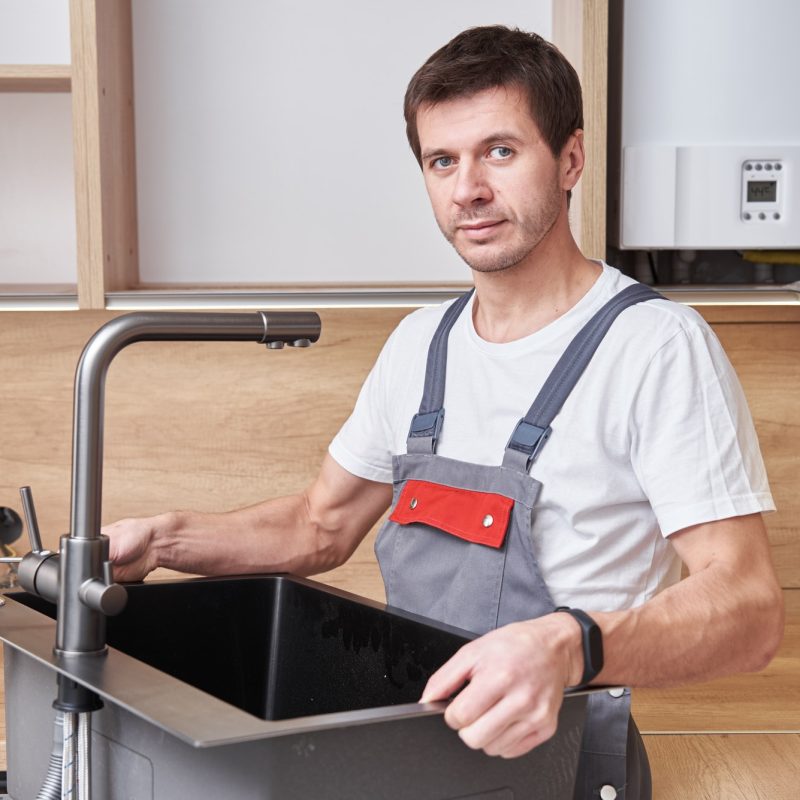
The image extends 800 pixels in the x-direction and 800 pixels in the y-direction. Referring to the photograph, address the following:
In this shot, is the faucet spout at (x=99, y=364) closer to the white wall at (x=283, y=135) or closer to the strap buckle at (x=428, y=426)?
the strap buckle at (x=428, y=426)

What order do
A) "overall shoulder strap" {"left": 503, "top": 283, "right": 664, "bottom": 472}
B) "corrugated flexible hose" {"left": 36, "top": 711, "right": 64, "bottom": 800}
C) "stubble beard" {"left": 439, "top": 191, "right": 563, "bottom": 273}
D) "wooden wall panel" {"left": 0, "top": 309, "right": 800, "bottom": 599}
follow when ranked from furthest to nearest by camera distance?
"wooden wall panel" {"left": 0, "top": 309, "right": 800, "bottom": 599} < "stubble beard" {"left": 439, "top": 191, "right": 563, "bottom": 273} < "overall shoulder strap" {"left": 503, "top": 283, "right": 664, "bottom": 472} < "corrugated flexible hose" {"left": 36, "top": 711, "right": 64, "bottom": 800}

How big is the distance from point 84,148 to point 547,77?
0.76 meters

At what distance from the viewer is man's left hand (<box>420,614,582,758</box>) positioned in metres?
0.63

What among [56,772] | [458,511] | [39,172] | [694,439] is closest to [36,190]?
[39,172]

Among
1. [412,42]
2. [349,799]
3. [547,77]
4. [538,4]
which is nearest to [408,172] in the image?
[412,42]

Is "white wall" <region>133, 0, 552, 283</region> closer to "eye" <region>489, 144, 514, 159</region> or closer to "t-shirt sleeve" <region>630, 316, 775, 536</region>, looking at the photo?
"eye" <region>489, 144, 514, 159</region>

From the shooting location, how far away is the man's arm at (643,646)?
641mm

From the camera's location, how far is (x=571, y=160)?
1.25m

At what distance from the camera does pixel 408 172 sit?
6.66ft

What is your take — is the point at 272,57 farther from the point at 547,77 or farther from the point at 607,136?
the point at 547,77

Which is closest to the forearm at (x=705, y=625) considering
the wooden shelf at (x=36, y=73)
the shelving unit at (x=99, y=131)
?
the shelving unit at (x=99, y=131)

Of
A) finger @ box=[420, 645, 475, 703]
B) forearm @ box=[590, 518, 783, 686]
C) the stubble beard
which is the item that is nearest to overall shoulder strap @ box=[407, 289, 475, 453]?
the stubble beard

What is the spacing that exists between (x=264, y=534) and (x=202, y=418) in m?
0.63

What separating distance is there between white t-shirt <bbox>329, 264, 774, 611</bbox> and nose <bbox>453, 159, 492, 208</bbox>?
0.49 feet
